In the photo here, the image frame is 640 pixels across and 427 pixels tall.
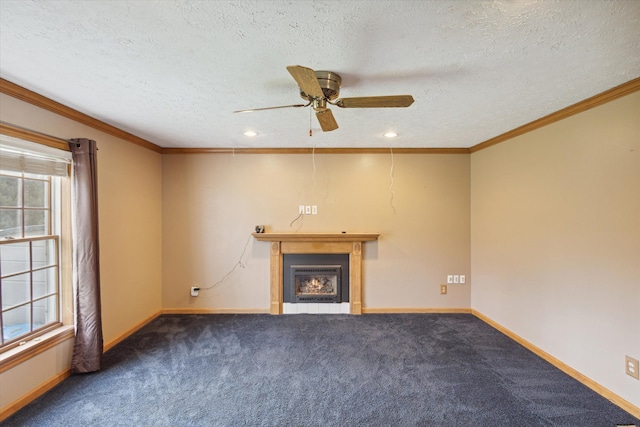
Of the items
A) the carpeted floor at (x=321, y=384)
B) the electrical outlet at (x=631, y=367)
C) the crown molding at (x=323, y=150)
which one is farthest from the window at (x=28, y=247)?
the electrical outlet at (x=631, y=367)

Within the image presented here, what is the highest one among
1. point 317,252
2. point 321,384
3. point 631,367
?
point 317,252

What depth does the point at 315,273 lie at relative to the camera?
360 centimetres

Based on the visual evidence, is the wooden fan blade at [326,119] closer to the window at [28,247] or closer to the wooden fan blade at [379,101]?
the wooden fan blade at [379,101]

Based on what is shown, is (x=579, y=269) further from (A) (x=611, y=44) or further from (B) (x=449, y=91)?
(B) (x=449, y=91)

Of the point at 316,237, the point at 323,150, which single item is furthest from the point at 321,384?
the point at 323,150

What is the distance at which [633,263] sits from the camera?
5.94ft

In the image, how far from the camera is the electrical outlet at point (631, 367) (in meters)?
1.77

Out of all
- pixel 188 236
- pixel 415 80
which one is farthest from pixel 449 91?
pixel 188 236

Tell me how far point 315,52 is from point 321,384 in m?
2.39

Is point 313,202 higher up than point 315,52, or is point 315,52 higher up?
point 315,52

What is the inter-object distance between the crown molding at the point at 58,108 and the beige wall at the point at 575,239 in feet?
13.9

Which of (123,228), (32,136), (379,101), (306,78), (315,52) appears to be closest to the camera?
(306,78)

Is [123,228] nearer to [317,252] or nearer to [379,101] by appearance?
[317,252]

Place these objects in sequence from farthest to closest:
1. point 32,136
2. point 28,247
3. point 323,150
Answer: point 323,150
point 28,247
point 32,136
